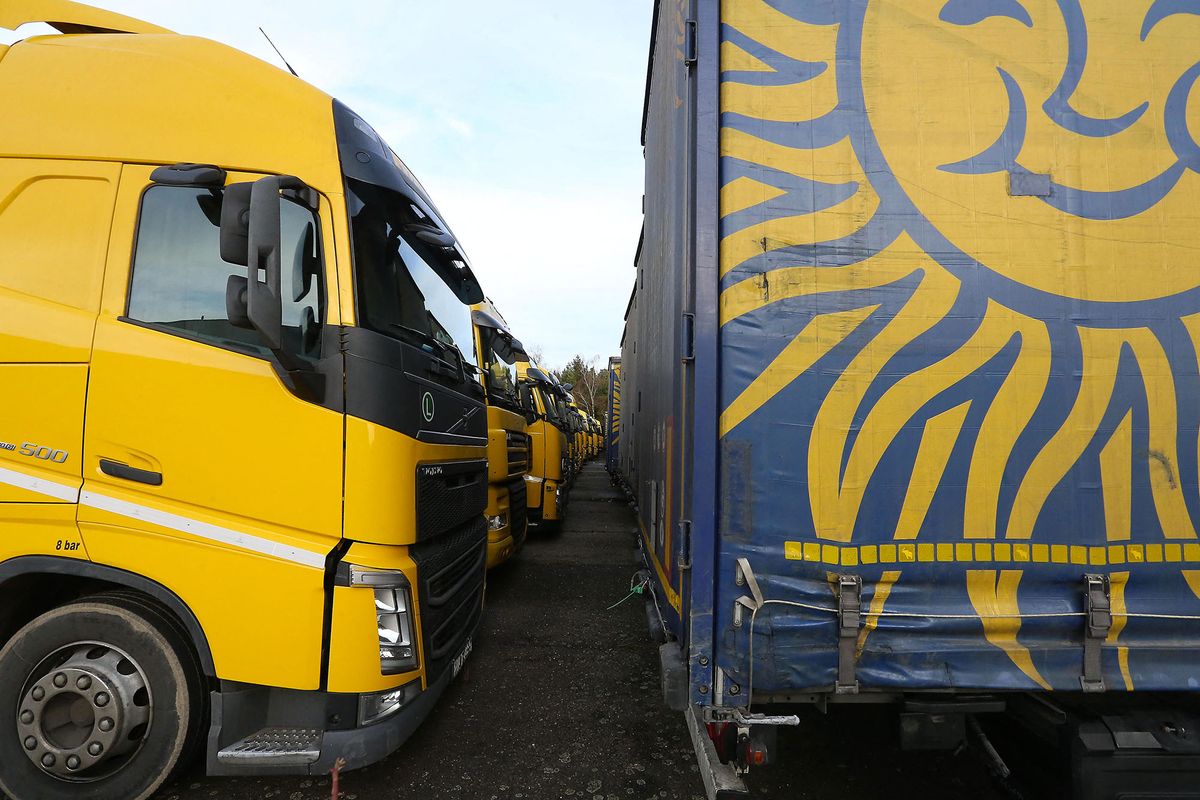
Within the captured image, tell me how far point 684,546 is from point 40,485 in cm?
269

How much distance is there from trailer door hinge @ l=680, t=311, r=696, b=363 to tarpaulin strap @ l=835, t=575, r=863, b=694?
960 mm

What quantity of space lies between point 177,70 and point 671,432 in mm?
2841

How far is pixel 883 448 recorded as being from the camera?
2051 mm

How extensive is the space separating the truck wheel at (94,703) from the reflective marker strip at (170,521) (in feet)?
1.39

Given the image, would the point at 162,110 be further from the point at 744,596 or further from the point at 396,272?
the point at 744,596

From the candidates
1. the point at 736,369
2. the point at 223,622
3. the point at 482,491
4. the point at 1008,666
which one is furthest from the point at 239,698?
the point at 1008,666

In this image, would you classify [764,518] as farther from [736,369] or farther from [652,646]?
[652,646]

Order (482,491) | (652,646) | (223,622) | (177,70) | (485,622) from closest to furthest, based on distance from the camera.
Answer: (223,622) < (177,70) < (482,491) < (652,646) < (485,622)

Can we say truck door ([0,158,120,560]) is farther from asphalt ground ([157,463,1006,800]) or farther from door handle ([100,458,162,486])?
asphalt ground ([157,463,1006,800])

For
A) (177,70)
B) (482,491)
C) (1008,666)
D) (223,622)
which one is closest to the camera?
(1008,666)

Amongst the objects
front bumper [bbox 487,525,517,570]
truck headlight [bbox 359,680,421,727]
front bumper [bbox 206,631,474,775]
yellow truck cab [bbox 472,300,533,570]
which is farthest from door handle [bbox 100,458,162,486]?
front bumper [bbox 487,525,517,570]

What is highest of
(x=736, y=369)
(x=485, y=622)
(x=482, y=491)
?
(x=736, y=369)

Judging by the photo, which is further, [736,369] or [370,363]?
[370,363]

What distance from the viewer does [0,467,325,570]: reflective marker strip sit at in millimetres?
2381
